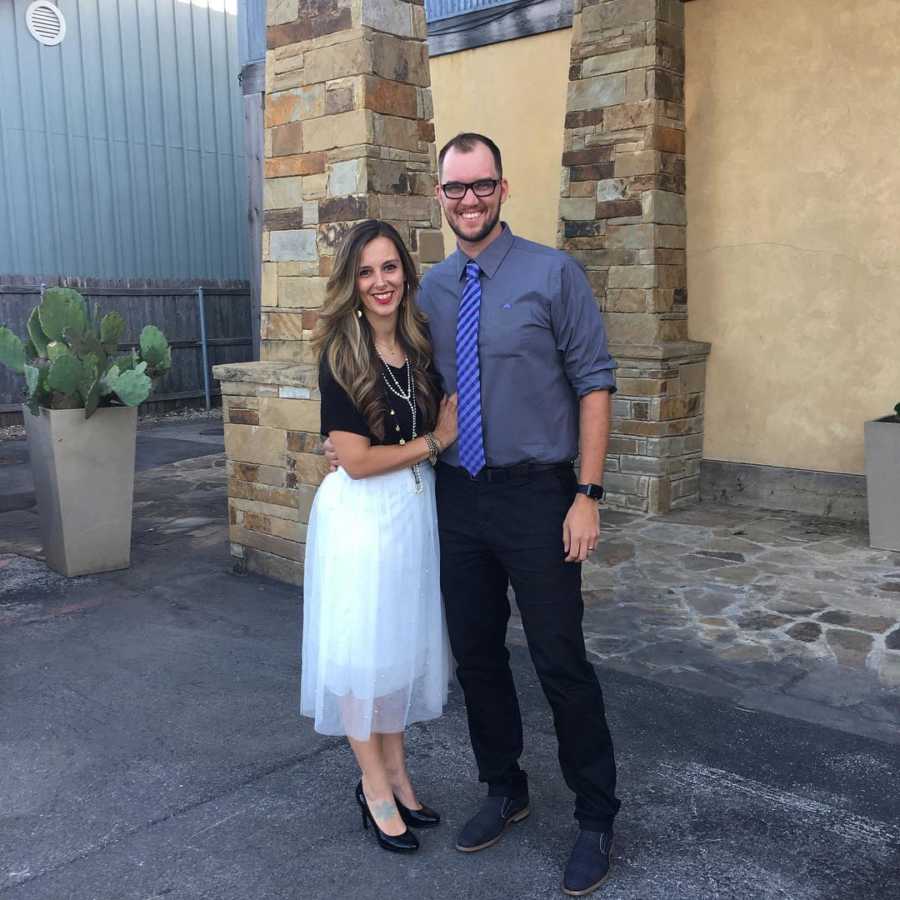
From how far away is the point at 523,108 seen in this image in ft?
27.9

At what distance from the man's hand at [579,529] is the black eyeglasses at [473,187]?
Result: 0.89 meters

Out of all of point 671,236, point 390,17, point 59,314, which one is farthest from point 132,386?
point 671,236

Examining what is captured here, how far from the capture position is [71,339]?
18.7ft

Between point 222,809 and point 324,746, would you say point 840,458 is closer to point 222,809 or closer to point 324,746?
point 324,746

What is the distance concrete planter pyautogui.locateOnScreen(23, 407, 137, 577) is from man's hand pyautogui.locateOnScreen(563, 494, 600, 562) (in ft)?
12.3

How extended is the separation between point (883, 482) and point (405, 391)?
4.26 metres

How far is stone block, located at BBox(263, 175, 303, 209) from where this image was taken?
5.36 metres

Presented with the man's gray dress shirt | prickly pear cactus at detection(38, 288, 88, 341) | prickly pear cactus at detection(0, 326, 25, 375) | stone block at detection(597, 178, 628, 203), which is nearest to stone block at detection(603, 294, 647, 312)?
stone block at detection(597, 178, 628, 203)

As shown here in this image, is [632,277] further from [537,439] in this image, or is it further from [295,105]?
[537,439]

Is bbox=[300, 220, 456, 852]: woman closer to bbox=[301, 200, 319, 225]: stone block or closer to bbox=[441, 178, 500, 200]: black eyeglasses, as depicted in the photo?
bbox=[441, 178, 500, 200]: black eyeglasses

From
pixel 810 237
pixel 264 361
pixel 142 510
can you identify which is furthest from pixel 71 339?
pixel 810 237

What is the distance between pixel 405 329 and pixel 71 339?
11.7 feet

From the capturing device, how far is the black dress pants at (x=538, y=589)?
2730 millimetres

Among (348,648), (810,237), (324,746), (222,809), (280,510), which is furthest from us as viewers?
(810,237)
